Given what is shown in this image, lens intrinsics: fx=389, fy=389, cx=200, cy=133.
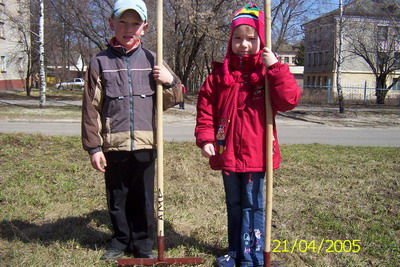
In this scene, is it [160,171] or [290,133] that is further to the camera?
[290,133]

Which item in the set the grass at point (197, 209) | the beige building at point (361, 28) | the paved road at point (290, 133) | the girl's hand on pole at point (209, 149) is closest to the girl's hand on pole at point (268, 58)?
the girl's hand on pole at point (209, 149)

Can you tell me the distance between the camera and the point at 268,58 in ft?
8.27

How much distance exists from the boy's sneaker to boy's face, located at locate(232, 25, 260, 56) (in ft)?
4.91

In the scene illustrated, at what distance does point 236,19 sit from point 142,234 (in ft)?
5.77

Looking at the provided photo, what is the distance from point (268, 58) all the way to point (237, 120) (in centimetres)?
47

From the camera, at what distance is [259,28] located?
2666mm

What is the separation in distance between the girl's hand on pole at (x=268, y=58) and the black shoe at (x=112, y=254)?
1794 millimetres

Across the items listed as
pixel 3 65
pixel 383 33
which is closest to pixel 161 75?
pixel 383 33

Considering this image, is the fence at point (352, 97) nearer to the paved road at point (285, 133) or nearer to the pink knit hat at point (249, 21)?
the paved road at point (285, 133)

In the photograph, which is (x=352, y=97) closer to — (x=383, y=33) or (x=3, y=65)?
(x=383, y=33)

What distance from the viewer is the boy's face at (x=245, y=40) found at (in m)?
2.65

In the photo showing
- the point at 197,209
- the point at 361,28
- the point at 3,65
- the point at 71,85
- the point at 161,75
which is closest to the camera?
the point at 161,75

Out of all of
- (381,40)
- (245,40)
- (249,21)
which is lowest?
(245,40)

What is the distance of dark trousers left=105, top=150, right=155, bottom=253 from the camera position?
289cm
